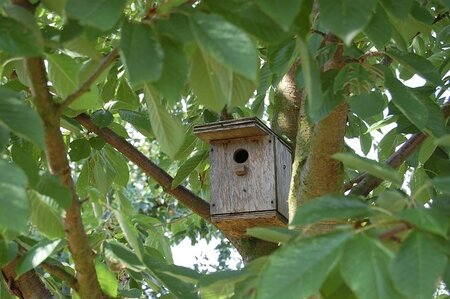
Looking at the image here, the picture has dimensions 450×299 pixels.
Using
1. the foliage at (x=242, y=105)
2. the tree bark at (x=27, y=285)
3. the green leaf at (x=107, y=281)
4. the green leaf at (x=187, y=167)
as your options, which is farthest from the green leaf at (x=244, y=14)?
the green leaf at (x=187, y=167)

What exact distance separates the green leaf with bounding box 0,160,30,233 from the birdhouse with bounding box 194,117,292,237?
159 cm

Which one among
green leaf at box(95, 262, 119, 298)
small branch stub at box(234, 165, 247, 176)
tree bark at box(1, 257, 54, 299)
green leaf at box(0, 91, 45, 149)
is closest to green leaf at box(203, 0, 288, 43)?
green leaf at box(0, 91, 45, 149)

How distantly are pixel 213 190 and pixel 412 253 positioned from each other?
1.64m

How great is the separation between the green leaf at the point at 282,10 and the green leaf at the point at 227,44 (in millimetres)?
40

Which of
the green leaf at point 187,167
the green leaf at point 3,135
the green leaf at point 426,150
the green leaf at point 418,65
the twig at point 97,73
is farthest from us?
the green leaf at point 187,167

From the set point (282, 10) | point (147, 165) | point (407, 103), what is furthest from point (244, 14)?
point (147, 165)

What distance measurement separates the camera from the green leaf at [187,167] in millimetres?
2236

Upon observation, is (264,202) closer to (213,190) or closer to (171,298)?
(213,190)

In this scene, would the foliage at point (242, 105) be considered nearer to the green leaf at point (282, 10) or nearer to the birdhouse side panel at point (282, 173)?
the green leaf at point (282, 10)

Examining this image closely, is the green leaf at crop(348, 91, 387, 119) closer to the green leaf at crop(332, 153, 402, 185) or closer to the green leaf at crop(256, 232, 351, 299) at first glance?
A: the green leaf at crop(332, 153, 402, 185)

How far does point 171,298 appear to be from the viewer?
1.56m

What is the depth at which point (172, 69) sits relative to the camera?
962 mm

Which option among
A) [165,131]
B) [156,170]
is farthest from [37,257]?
[156,170]

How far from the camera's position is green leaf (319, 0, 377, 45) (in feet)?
2.97
